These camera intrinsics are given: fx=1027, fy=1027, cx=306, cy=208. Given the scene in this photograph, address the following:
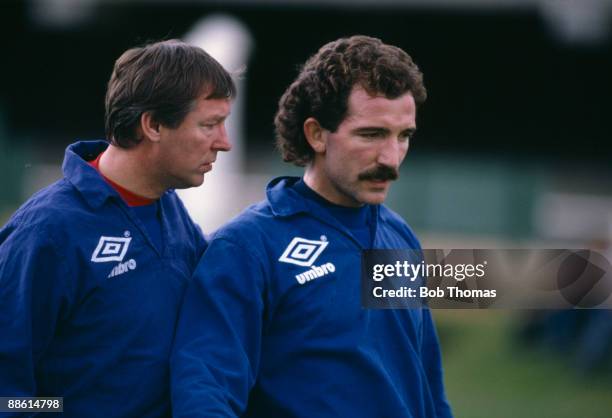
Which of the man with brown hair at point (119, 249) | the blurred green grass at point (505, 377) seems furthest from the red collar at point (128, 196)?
the blurred green grass at point (505, 377)

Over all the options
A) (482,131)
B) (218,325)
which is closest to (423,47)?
(482,131)

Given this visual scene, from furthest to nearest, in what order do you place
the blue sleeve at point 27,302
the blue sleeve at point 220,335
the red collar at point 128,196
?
the red collar at point 128,196 < the blue sleeve at point 220,335 < the blue sleeve at point 27,302

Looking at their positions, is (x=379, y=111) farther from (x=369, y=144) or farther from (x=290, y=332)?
(x=290, y=332)

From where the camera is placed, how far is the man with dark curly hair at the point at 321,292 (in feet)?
10.3

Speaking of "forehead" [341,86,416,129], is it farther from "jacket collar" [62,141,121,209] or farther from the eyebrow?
"jacket collar" [62,141,121,209]

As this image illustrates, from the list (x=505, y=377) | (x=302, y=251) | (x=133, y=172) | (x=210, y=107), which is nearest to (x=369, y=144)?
(x=302, y=251)

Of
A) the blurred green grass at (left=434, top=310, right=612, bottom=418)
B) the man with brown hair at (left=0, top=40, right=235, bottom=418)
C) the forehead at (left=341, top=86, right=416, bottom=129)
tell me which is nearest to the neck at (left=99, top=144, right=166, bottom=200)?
the man with brown hair at (left=0, top=40, right=235, bottom=418)

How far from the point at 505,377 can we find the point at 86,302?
8592 mm

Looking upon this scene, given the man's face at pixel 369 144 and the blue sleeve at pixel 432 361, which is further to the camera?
the blue sleeve at pixel 432 361

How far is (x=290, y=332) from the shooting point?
324cm

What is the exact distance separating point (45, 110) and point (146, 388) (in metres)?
17.8

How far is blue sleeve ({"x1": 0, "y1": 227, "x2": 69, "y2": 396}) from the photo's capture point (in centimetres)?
289

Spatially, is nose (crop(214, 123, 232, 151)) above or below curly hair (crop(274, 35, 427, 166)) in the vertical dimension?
below

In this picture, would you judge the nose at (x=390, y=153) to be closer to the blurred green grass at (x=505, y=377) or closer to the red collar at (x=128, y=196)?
the red collar at (x=128, y=196)
